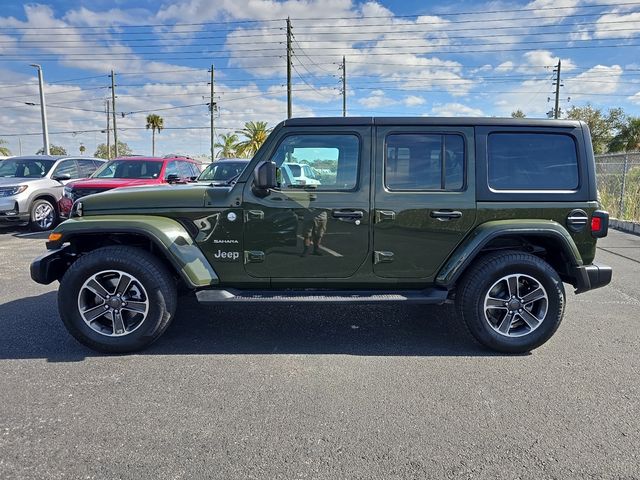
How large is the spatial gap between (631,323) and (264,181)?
3.98 meters

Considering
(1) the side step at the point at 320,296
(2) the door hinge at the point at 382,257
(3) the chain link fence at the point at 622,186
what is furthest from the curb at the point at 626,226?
(2) the door hinge at the point at 382,257

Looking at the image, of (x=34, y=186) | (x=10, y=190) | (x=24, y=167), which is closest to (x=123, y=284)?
(x=10, y=190)

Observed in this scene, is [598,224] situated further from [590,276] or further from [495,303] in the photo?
[495,303]

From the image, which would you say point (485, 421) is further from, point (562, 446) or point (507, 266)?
point (507, 266)

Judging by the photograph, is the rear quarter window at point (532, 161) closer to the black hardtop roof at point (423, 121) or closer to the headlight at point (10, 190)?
the black hardtop roof at point (423, 121)

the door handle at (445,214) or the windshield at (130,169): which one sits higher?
the windshield at (130,169)

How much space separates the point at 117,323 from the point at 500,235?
10.7 ft

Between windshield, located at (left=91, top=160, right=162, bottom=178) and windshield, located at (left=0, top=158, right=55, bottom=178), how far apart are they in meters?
2.32

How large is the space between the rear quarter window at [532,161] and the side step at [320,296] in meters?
1.10

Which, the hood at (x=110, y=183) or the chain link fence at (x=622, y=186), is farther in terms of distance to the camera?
the chain link fence at (x=622, y=186)

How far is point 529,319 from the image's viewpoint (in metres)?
3.67

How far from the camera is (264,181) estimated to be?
3.40 m

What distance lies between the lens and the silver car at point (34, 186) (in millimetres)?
9562

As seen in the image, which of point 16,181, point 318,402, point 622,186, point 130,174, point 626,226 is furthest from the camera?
point 622,186
